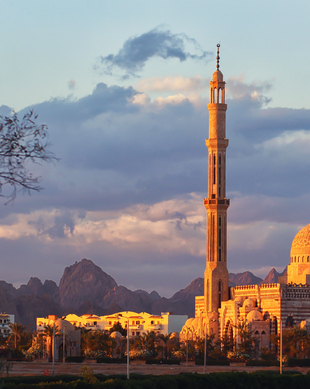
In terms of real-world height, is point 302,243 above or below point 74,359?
above

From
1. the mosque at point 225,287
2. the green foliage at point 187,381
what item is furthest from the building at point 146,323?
the green foliage at point 187,381

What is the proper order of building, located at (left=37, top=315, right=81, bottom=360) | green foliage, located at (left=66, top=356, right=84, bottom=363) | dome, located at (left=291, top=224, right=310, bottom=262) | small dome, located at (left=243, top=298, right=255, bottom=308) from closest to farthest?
green foliage, located at (left=66, top=356, right=84, bottom=363), building, located at (left=37, top=315, right=81, bottom=360), small dome, located at (left=243, top=298, right=255, bottom=308), dome, located at (left=291, top=224, right=310, bottom=262)

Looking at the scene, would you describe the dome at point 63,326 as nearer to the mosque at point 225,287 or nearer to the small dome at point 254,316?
the mosque at point 225,287

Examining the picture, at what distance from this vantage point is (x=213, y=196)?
132 m

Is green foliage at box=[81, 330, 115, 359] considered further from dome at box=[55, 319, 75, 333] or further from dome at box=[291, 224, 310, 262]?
dome at box=[291, 224, 310, 262]

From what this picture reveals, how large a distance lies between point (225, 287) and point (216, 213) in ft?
40.9


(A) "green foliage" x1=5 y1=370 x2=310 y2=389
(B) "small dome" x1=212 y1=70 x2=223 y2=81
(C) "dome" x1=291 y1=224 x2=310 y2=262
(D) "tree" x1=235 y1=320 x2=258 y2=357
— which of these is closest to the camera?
(A) "green foliage" x1=5 y1=370 x2=310 y2=389

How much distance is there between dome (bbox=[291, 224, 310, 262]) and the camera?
5256 inches

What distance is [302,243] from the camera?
440 ft

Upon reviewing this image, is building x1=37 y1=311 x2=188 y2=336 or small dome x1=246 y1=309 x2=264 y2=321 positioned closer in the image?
small dome x1=246 y1=309 x2=264 y2=321

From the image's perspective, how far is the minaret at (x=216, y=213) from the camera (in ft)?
429

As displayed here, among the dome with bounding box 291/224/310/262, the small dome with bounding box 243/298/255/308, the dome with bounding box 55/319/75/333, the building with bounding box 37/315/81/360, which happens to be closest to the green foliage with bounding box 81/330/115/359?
the building with bounding box 37/315/81/360

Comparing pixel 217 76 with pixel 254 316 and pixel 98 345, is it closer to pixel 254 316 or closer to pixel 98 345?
pixel 254 316

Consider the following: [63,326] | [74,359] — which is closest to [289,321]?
[74,359]
